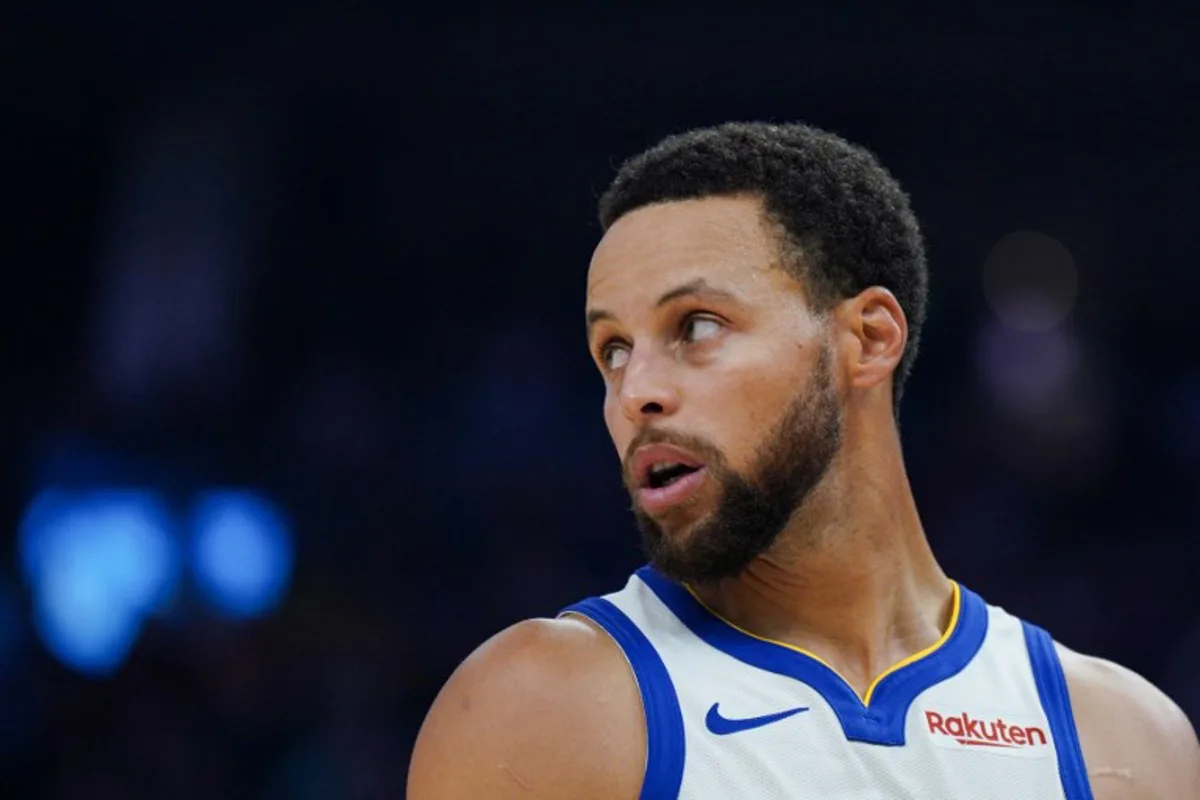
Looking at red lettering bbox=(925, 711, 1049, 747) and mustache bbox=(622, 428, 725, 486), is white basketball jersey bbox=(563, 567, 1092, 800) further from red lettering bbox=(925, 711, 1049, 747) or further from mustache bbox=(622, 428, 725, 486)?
mustache bbox=(622, 428, 725, 486)

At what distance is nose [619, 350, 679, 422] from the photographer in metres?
2.58

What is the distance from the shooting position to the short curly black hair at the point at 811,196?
8.95 feet

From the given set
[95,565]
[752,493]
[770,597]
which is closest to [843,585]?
[770,597]

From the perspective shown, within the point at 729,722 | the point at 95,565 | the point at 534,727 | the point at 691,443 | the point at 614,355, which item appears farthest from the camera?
the point at 95,565

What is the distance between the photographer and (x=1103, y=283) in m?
9.43

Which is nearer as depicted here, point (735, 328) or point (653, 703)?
point (653, 703)

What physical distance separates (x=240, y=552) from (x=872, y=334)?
486 centimetres

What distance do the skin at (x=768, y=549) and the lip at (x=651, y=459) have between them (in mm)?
33

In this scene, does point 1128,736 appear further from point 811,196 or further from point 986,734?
point 811,196

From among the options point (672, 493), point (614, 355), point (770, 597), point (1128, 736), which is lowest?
point (1128, 736)

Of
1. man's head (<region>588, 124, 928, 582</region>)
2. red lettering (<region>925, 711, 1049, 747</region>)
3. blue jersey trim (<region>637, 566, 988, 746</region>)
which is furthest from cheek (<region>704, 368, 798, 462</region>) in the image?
red lettering (<region>925, 711, 1049, 747</region>)

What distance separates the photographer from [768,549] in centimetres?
268

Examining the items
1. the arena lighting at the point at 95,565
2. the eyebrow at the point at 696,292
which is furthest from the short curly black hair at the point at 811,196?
the arena lighting at the point at 95,565

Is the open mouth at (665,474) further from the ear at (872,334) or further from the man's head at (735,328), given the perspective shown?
the ear at (872,334)
